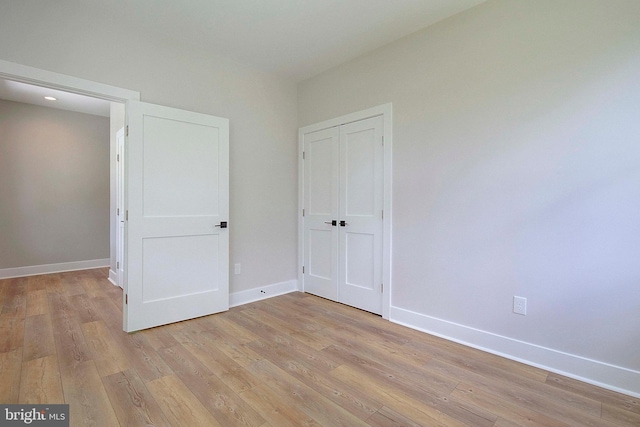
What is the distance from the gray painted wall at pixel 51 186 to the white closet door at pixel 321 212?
13.6 ft

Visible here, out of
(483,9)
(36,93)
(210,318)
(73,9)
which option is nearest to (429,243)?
(483,9)

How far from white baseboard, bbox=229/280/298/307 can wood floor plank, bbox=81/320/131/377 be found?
1170 mm

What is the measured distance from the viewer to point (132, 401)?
1677mm

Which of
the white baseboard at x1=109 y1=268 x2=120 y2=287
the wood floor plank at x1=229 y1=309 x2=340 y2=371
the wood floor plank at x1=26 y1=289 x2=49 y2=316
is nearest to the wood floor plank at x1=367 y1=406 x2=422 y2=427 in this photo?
the wood floor plank at x1=229 y1=309 x2=340 y2=371

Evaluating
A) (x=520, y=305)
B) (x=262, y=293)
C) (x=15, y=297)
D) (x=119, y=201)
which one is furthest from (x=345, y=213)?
(x=15, y=297)

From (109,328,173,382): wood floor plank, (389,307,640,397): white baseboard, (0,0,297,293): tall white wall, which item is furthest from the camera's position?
(0,0,297,293): tall white wall

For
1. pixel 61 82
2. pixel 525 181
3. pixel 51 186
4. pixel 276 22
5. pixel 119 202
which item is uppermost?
pixel 276 22

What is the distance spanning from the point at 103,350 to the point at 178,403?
3.45 ft

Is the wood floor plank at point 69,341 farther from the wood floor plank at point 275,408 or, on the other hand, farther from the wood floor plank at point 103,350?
the wood floor plank at point 275,408

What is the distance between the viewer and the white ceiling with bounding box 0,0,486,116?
2.37m

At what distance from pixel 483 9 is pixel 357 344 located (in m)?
2.85

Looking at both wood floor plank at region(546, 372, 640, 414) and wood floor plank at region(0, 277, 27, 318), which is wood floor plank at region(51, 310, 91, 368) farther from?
wood floor plank at region(546, 372, 640, 414)

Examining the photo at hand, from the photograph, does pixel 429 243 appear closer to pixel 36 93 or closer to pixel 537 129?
pixel 537 129

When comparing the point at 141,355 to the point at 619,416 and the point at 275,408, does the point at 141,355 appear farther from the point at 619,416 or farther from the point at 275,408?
the point at 619,416
